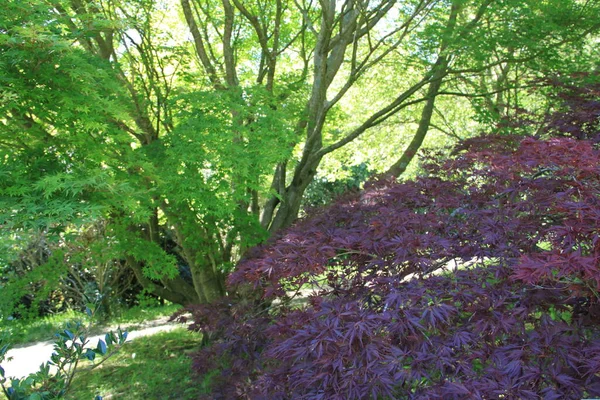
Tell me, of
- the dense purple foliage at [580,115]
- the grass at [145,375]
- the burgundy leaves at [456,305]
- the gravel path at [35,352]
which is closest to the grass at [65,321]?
the gravel path at [35,352]

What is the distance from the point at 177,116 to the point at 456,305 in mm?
3055

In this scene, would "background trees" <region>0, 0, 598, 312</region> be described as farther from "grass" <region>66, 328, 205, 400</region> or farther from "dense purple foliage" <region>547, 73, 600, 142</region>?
"dense purple foliage" <region>547, 73, 600, 142</region>

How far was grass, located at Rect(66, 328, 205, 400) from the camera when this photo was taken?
482 centimetres

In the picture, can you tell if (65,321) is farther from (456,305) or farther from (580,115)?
(580,115)

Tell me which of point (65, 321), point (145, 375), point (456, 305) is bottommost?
point (145, 375)

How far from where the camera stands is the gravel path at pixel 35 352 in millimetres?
5790

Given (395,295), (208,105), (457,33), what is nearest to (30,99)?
(208,105)

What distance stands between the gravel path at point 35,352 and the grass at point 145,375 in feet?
1.27

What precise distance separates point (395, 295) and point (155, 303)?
8.72m

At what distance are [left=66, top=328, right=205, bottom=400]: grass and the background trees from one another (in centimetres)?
72

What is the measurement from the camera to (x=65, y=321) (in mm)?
7473

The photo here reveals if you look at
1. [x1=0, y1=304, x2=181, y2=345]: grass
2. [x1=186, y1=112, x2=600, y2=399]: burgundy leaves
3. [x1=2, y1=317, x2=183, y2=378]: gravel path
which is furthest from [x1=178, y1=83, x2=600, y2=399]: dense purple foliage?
[x1=0, y1=304, x2=181, y2=345]: grass

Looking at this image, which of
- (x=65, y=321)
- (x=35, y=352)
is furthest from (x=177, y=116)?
(x=65, y=321)

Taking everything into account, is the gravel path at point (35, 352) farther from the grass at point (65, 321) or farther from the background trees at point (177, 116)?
the background trees at point (177, 116)
